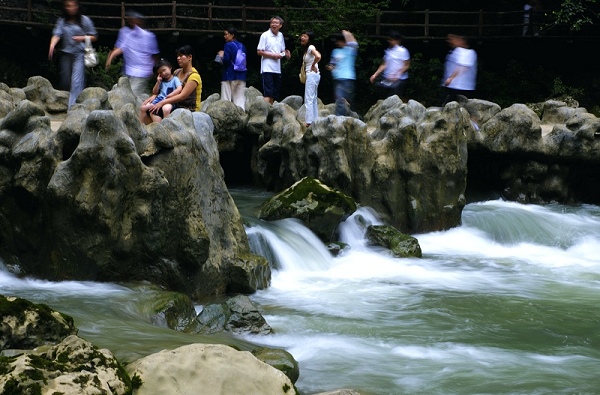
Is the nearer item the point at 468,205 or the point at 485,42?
the point at 468,205

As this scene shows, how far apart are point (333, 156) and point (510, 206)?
4.15 m

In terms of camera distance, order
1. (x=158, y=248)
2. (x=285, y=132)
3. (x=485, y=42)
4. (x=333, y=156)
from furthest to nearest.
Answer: (x=485, y=42) < (x=285, y=132) < (x=333, y=156) < (x=158, y=248)

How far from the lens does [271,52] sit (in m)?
15.1

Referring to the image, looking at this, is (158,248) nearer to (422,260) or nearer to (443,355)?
(443,355)

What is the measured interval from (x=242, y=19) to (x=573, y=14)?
28.5 feet

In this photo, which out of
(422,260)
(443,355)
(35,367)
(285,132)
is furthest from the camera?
(285,132)

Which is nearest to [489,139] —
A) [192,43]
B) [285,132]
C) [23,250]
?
[285,132]

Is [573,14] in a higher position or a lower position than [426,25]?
higher

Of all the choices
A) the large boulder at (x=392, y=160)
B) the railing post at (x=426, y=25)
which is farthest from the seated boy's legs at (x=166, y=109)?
the railing post at (x=426, y=25)

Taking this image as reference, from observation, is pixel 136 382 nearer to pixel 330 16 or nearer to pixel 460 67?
pixel 460 67

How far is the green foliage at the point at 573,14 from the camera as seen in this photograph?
2372cm

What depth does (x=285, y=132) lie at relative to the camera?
14414mm

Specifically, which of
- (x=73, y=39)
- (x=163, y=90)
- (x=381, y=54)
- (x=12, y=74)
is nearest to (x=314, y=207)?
(x=163, y=90)

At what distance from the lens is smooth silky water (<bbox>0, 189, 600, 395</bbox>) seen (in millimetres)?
7012
